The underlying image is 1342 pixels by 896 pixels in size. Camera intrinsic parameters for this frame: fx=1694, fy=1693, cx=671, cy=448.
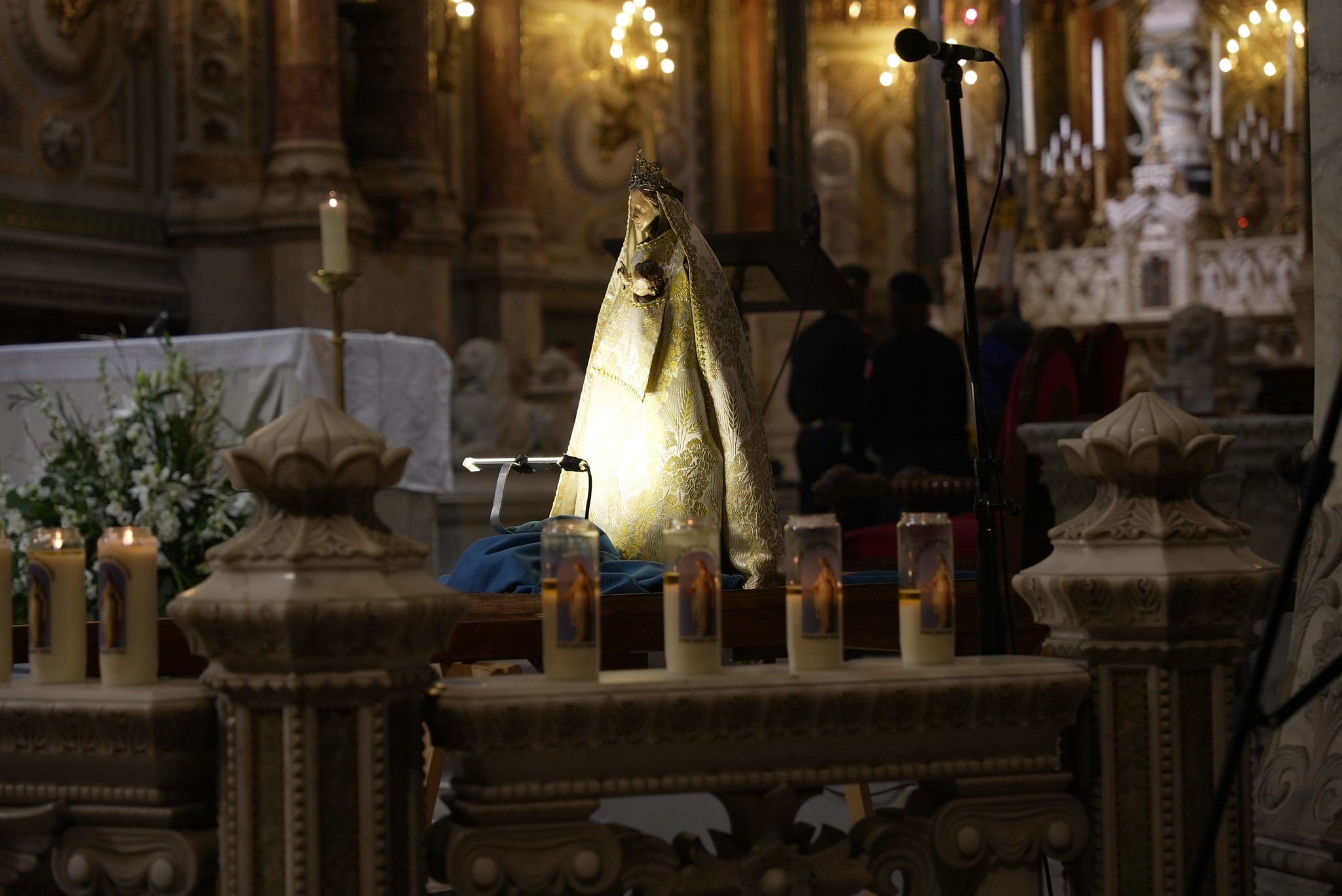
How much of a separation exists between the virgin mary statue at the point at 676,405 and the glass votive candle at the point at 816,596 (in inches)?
45.9

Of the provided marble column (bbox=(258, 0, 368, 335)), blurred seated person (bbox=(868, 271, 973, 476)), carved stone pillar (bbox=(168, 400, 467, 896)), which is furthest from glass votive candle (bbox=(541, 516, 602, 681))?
marble column (bbox=(258, 0, 368, 335))

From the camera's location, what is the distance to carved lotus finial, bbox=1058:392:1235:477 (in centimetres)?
251

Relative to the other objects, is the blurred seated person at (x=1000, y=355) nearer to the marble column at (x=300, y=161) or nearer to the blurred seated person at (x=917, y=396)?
the blurred seated person at (x=917, y=396)

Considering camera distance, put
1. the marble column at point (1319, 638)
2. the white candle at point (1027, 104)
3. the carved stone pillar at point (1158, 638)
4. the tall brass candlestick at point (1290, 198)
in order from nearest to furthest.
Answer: the carved stone pillar at point (1158, 638)
the marble column at point (1319, 638)
the tall brass candlestick at point (1290, 198)
the white candle at point (1027, 104)

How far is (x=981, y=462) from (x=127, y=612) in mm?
1437

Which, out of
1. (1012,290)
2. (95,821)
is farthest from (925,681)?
(1012,290)

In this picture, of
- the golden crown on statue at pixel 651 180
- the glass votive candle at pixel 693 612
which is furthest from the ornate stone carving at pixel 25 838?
the golden crown on statue at pixel 651 180

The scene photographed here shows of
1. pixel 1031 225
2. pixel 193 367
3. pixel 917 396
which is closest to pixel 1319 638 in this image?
pixel 917 396

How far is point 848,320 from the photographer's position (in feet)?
26.2

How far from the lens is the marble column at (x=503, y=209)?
1222cm

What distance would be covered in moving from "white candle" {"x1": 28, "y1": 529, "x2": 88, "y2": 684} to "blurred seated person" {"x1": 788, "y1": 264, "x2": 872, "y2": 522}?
18.2 feet

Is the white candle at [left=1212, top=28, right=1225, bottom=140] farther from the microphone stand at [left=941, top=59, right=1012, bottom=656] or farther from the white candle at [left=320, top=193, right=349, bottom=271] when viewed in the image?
the microphone stand at [left=941, top=59, right=1012, bottom=656]

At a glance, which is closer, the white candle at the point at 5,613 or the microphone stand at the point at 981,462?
the white candle at the point at 5,613

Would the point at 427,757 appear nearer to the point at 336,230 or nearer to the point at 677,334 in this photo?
the point at 677,334
